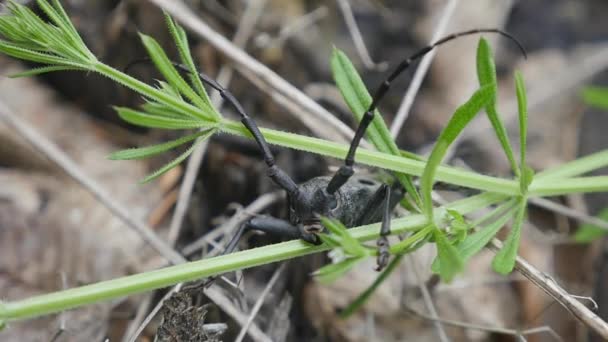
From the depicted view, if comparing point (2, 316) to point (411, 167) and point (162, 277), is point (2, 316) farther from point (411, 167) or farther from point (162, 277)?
point (411, 167)

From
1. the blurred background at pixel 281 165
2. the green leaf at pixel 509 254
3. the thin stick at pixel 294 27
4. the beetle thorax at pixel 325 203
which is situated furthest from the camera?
the thin stick at pixel 294 27

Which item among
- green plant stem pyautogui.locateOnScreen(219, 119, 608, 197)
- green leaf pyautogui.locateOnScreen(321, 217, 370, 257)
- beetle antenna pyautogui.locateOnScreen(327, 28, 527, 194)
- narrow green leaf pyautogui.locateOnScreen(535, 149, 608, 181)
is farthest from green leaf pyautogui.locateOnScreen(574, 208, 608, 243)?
green leaf pyautogui.locateOnScreen(321, 217, 370, 257)

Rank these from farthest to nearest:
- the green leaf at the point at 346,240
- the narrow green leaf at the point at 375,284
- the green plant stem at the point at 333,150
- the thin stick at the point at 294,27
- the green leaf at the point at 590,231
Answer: the thin stick at the point at 294,27, the green leaf at the point at 590,231, the narrow green leaf at the point at 375,284, the green plant stem at the point at 333,150, the green leaf at the point at 346,240

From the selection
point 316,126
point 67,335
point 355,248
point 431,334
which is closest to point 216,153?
point 316,126

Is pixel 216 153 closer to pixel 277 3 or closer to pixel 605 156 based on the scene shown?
pixel 277 3

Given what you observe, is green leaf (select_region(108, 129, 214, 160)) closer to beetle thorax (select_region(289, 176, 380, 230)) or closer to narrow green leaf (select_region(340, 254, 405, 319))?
beetle thorax (select_region(289, 176, 380, 230))

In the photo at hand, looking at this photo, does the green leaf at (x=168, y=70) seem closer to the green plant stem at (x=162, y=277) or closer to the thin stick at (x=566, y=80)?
the green plant stem at (x=162, y=277)

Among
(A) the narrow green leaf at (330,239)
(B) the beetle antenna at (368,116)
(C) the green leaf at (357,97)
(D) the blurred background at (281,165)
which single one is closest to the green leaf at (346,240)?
(A) the narrow green leaf at (330,239)
